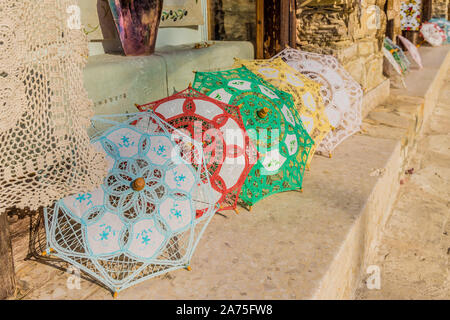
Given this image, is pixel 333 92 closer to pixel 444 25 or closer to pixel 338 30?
pixel 338 30

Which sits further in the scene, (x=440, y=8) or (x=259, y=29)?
Answer: (x=440, y=8)

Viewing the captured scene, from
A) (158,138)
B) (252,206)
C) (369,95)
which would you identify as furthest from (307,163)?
(369,95)

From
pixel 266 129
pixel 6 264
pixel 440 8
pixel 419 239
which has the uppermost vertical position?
pixel 440 8

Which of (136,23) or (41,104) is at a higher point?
(136,23)

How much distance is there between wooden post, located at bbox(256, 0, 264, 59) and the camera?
373cm

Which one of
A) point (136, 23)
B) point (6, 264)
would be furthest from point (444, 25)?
point (6, 264)

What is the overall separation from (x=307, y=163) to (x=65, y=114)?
159cm

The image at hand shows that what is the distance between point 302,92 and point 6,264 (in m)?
1.95

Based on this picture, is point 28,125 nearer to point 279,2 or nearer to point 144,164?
point 144,164

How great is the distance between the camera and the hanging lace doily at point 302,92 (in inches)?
99.6

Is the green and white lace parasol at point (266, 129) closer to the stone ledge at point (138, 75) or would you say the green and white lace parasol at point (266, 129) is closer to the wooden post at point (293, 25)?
the stone ledge at point (138, 75)

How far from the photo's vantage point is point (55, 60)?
1.18 metres

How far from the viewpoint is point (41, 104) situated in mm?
1167

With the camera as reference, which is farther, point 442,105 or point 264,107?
A: point 442,105
